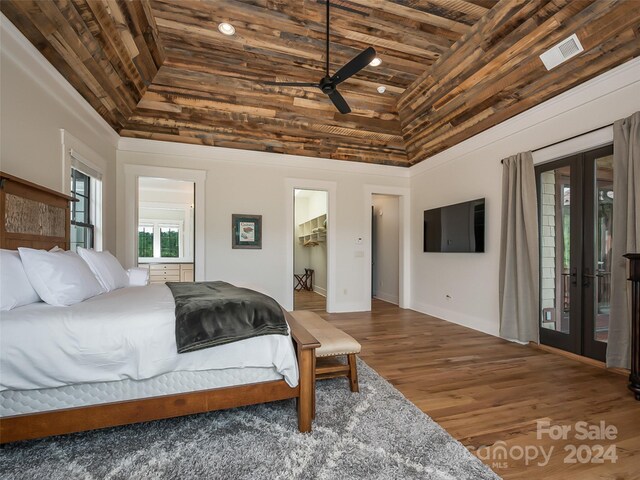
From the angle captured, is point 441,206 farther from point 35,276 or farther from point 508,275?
point 35,276

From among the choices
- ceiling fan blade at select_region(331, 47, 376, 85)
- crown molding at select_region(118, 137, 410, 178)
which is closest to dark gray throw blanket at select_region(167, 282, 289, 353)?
ceiling fan blade at select_region(331, 47, 376, 85)

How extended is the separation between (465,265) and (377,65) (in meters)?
3.04

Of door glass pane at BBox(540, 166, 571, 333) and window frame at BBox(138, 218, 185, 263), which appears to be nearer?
door glass pane at BBox(540, 166, 571, 333)

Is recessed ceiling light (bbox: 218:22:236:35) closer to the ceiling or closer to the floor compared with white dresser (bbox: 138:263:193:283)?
closer to the ceiling

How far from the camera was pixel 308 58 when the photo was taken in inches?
135

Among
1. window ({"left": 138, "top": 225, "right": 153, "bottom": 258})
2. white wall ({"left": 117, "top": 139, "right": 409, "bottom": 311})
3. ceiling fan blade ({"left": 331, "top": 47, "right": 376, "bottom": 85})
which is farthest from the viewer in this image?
window ({"left": 138, "top": 225, "right": 153, "bottom": 258})

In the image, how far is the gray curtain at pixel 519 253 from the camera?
351 cm

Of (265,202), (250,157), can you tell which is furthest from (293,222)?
(250,157)

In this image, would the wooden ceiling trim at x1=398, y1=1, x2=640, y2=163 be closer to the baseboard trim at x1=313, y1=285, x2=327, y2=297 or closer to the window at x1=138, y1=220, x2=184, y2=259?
the baseboard trim at x1=313, y1=285, x2=327, y2=297

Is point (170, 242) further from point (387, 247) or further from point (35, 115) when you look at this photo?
point (387, 247)

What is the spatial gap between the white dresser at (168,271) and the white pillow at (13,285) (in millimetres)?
5224

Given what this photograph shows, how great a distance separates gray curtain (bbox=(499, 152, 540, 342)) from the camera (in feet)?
11.5

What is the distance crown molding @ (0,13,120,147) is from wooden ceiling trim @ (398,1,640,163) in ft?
12.6

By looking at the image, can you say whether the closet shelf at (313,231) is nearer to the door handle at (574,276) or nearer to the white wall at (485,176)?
the white wall at (485,176)
